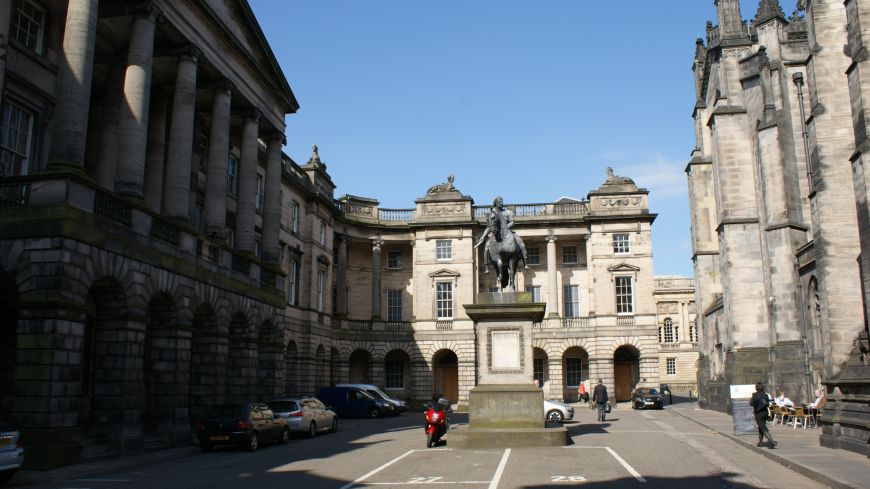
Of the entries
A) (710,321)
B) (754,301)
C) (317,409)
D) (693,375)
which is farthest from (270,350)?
(693,375)

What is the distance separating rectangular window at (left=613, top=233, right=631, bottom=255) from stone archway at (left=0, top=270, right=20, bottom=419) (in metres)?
42.1

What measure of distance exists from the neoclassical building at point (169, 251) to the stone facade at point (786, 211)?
17397 mm

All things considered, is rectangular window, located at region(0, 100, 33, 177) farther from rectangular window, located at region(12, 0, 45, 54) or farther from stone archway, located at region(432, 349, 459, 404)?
stone archway, located at region(432, 349, 459, 404)

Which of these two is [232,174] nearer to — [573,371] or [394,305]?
[394,305]

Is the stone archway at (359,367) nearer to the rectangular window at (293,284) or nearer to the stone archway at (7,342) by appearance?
the rectangular window at (293,284)

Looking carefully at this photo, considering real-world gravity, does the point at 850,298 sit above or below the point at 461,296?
below

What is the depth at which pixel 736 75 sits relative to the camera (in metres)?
35.2

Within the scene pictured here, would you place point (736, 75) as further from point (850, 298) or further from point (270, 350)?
point (270, 350)

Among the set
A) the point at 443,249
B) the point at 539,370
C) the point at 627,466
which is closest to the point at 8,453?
the point at 627,466

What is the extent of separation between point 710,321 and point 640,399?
24.9 ft

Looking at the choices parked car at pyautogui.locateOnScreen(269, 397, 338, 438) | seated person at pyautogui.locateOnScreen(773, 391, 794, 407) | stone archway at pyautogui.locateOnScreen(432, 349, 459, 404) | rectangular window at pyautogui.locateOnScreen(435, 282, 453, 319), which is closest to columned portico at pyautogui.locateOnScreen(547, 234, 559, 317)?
rectangular window at pyautogui.locateOnScreen(435, 282, 453, 319)

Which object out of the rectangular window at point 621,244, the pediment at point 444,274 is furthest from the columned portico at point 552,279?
the pediment at point 444,274

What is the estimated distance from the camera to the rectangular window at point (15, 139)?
1938cm

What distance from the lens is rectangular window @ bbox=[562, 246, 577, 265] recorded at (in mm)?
55625
